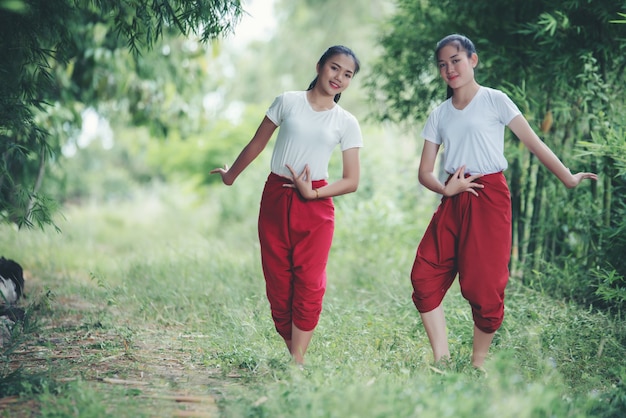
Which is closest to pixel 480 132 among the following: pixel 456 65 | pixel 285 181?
pixel 456 65

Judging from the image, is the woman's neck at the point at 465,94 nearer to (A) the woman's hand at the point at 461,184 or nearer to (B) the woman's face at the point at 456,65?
(B) the woman's face at the point at 456,65

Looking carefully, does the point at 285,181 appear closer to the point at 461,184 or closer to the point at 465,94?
the point at 461,184

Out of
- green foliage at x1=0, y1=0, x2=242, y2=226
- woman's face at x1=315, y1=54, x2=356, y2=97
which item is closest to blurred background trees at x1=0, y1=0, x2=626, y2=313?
green foliage at x1=0, y1=0, x2=242, y2=226

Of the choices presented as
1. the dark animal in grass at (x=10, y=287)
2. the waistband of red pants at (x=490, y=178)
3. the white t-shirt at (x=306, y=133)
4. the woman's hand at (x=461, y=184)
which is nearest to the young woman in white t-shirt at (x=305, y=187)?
the white t-shirt at (x=306, y=133)

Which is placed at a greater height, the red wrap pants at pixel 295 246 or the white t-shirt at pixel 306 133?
the white t-shirt at pixel 306 133

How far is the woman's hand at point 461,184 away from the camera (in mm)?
3574

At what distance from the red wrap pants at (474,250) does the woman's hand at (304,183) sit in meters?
0.65

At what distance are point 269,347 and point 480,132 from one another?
1.68m

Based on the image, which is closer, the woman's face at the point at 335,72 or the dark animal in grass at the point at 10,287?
the woman's face at the point at 335,72

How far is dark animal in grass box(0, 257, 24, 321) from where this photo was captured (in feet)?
15.2

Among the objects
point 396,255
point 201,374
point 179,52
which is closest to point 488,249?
point 201,374

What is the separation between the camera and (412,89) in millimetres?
6738

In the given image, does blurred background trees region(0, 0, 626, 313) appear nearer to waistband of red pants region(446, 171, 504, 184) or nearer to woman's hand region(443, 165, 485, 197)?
waistband of red pants region(446, 171, 504, 184)

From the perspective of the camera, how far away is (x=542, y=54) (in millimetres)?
4887
